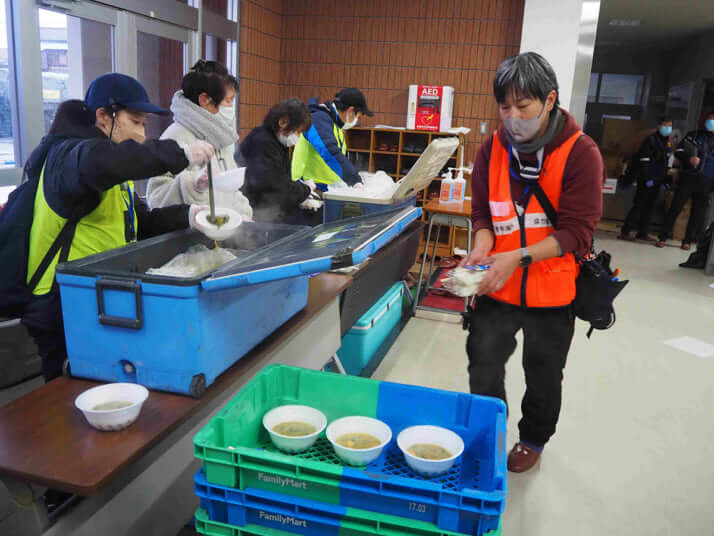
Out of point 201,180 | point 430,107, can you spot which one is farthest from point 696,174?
point 201,180

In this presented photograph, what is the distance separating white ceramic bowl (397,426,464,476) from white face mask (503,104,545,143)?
1.00 metres

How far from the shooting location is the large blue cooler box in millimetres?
1207

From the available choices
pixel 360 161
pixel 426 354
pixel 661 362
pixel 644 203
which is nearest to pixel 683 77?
pixel 644 203

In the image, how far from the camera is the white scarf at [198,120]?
2.35 metres

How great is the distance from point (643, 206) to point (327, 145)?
5.67 meters

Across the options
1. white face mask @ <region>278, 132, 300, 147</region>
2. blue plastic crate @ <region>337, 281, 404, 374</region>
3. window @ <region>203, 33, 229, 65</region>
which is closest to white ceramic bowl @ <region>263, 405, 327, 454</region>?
blue plastic crate @ <region>337, 281, 404, 374</region>

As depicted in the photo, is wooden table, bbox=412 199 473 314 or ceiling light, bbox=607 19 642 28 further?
ceiling light, bbox=607 19 642 28

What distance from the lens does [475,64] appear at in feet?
20.6

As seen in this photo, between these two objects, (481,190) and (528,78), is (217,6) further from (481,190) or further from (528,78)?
(528,78)

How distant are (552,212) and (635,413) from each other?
5.82 feet

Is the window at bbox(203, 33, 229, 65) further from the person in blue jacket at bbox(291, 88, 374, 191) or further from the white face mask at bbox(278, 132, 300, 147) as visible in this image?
the white face mask at bbox(278, 132, 300, 147)

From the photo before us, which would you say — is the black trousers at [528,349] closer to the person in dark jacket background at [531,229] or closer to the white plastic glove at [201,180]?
the person in dark jacket background at [531,229]

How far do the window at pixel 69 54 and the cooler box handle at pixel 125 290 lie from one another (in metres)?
2.69

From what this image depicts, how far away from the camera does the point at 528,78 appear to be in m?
1.64
